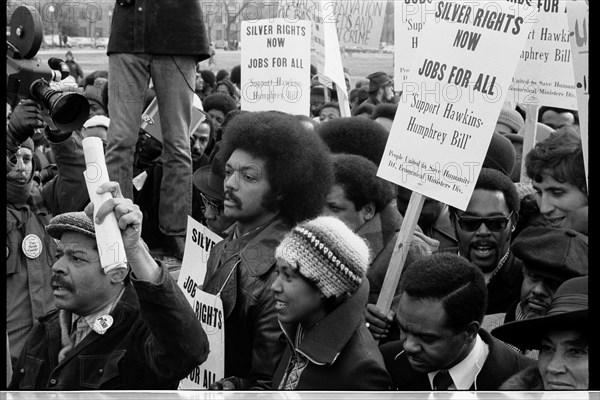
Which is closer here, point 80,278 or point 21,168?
point 80,278

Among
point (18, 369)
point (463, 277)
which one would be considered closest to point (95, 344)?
point (18, 369)

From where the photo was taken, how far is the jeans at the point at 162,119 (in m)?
4.69

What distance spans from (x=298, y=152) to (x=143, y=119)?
1024 mm

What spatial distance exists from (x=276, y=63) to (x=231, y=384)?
7.31 feet

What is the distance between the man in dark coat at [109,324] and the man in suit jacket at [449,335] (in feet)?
2.24

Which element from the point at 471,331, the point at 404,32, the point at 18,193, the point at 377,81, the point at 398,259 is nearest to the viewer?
the point at 471,331

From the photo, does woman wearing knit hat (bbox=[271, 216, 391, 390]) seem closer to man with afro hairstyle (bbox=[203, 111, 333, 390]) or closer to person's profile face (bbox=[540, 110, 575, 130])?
man with afro hairstyle (bbox=[203, 111, 333, 390])

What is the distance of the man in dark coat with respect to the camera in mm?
3383

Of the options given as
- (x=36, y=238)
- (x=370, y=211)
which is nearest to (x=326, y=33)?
(x=370, y=211)

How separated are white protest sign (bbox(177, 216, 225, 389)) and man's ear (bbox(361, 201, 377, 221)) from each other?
1.89 ft

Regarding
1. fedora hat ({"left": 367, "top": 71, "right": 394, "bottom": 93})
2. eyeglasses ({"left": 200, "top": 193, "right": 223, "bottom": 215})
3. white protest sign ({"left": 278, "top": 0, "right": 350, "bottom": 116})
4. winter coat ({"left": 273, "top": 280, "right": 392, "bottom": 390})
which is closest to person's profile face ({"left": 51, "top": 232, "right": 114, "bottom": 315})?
winter coat ({"left": 273, "top": 280, "right": 392, "bottom": 390})

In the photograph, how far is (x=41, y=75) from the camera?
161 inches

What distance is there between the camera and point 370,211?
4348 mm

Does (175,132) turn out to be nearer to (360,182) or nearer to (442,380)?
(360,182)
